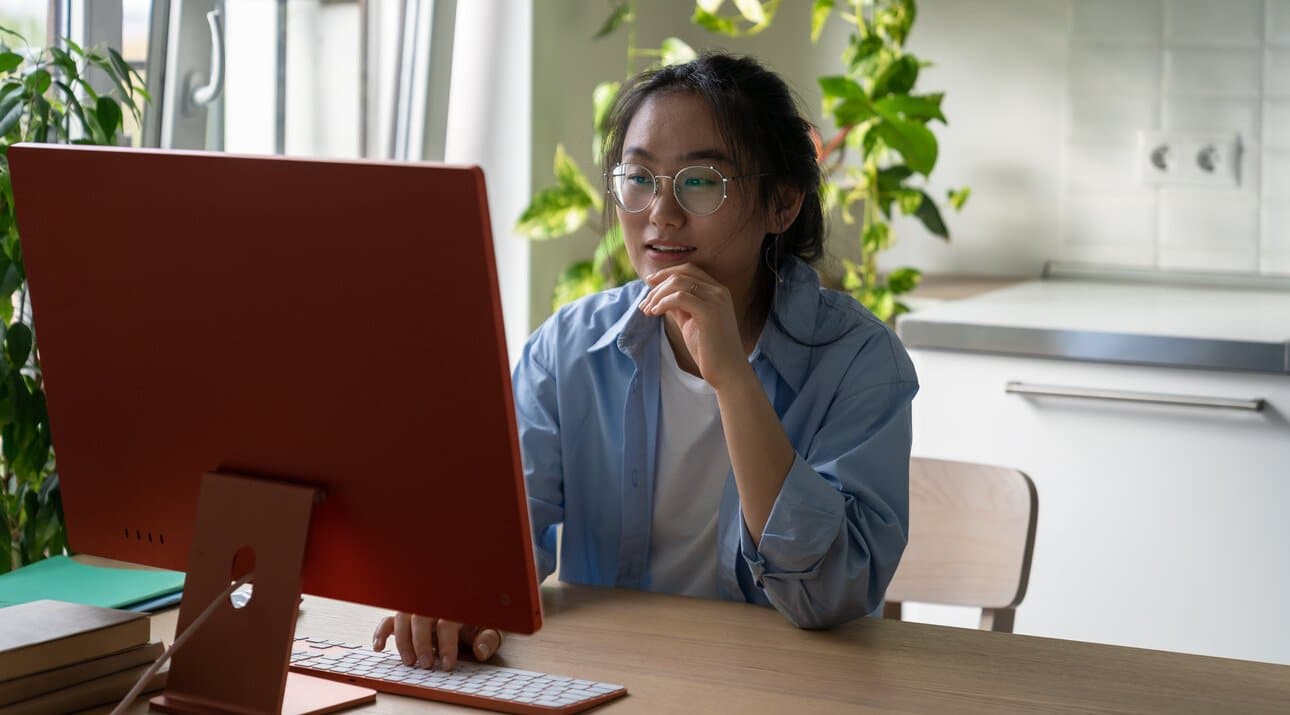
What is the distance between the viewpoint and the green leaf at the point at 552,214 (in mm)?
2762

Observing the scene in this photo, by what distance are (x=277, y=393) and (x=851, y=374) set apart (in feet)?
2.23

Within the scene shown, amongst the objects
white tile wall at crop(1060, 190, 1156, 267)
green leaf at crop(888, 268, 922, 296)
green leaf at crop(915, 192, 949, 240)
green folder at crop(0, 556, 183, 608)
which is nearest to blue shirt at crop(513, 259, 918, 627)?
green folder at crop(0, 556, 183, 608)

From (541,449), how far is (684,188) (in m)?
0.34

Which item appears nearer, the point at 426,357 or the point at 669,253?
the point at 426,357

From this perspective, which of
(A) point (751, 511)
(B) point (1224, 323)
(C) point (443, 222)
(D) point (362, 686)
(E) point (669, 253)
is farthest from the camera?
(B) point (1224, 323)

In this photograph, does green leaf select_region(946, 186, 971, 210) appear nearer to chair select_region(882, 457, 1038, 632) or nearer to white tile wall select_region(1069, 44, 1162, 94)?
white tile wall select_region(1069, 44, 1162, 94)

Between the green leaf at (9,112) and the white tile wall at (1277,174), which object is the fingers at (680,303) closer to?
the green leaf at (9,112)

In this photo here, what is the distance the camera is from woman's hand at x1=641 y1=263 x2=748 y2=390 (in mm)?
1310

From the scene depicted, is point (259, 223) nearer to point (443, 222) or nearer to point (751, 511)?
point (443, 222)

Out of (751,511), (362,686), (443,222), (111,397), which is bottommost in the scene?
(362,686)

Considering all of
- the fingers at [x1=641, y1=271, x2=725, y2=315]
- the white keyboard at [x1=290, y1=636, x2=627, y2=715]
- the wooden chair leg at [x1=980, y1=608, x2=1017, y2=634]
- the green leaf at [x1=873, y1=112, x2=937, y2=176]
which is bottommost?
A: the wooden chair leg at [x1=980, y1=608, x2=1017, y2=634]

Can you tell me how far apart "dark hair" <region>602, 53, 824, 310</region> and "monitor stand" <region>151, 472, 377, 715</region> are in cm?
67

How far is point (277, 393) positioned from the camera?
1.00m

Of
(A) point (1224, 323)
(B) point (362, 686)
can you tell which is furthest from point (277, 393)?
(A) point (1224, 323)
